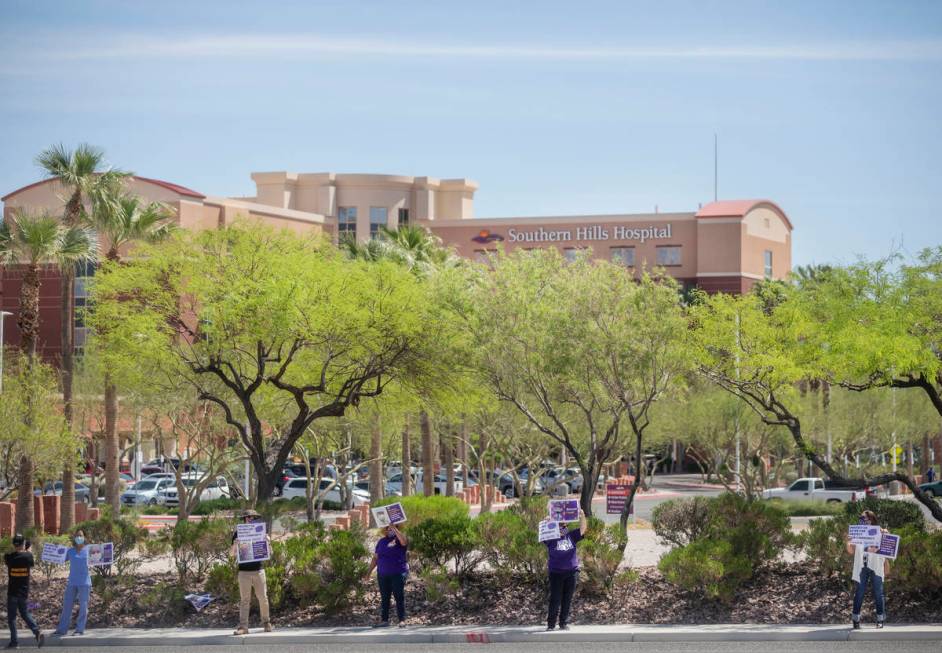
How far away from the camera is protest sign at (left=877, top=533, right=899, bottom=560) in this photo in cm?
1492

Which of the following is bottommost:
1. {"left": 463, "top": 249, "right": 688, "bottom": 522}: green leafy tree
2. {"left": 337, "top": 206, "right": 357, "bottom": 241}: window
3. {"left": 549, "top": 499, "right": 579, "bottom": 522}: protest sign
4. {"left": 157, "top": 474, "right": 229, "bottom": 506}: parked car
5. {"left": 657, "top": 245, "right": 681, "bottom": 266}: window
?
{"left": 157, "top": 474, "right": 229, "bottom": 506}: parked car

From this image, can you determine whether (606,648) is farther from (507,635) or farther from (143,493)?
(143,493)

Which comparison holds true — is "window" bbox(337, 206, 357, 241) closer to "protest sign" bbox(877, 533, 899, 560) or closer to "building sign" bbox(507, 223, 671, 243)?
"building sign" bbox(507, 223, 671, 243)

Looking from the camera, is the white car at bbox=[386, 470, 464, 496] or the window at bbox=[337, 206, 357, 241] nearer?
the white car at bbox=[386, 470, 464, 496]

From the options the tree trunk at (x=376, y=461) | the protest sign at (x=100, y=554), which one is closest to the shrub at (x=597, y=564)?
the protest sign at (x=100, y=554)

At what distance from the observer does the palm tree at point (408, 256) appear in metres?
37.7

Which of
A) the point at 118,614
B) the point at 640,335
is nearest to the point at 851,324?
the point at 640,335

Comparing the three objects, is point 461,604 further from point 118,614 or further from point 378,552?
point 118,614

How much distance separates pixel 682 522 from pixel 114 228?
2053 cm

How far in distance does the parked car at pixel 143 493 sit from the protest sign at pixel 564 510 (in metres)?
35.0

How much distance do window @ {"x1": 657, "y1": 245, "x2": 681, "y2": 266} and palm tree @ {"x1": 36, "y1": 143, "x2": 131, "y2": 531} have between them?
61.8 m

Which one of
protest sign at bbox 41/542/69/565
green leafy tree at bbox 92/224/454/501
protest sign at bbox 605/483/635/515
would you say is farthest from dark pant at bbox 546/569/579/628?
protest sign at bbox 605/483/635/515

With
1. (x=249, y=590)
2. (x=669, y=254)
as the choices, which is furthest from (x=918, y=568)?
(x=669, y=254)

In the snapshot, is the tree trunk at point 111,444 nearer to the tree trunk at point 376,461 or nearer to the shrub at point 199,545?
the tree trunk at point 376,461
